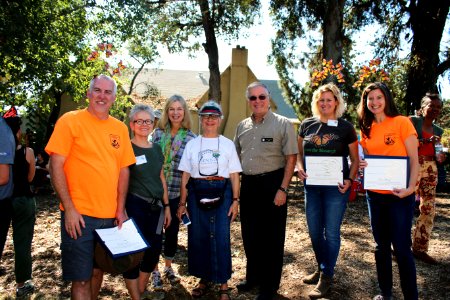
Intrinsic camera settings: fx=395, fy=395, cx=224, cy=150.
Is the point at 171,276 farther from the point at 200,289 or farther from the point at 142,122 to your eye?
the point at 142,122

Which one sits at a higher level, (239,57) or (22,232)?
(239,57)

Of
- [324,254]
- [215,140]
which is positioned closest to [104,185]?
[215,140]

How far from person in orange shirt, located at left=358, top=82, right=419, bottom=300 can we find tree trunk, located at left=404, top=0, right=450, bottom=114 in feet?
33.1

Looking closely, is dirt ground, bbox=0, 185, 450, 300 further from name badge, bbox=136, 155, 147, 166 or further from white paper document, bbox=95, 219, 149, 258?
name badge, bbox=136, 155, 147, 166

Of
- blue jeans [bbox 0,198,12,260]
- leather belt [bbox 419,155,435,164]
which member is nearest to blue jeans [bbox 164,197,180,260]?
blue jeans [bbox 0,198,12,260]

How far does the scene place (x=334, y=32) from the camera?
1200cm

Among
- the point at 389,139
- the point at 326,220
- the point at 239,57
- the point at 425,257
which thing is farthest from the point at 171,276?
the point at 239,57

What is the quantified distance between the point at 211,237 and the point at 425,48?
11.7 metres

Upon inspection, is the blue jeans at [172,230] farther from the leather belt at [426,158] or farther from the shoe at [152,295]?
the leather belt at [426,158]

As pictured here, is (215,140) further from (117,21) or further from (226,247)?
(117,21)

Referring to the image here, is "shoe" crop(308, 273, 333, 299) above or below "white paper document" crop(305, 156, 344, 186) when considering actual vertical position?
below

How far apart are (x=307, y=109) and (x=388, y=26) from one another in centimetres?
515

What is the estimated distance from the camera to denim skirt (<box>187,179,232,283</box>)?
4.24 m

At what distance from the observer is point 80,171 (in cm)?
311
